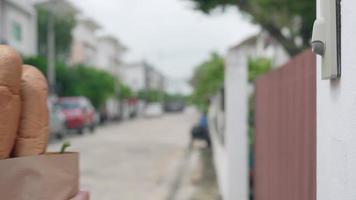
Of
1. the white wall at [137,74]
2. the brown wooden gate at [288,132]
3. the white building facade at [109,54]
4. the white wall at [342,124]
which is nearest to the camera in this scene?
the white wall at [342,124]

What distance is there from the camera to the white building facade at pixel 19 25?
2352 cm

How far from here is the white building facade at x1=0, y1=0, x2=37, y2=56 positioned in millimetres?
23516

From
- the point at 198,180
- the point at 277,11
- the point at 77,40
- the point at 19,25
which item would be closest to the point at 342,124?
the point at 198,180

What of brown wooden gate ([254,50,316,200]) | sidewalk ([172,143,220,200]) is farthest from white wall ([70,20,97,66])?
brown wooden gate ([254,50,316,200])

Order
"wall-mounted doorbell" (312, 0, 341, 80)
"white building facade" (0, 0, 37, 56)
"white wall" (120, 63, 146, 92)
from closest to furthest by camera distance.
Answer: "wall-mounted doorbell" (312, 0, 341, 80) → "white building facade" (0, 0, 37, 56) → "white wall" (120, 63, 146, 92)

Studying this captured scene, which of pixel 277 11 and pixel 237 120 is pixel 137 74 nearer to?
pixel 277 11

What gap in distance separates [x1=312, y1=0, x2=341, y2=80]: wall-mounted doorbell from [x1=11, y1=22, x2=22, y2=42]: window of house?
81.2 feet

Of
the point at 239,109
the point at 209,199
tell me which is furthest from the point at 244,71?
the point at 209,199

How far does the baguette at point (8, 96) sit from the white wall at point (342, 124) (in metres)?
1.34

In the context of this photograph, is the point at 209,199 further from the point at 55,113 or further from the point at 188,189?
the point at 55,113

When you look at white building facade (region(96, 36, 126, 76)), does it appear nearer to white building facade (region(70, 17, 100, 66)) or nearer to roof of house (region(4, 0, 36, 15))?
white building facade (region(70, 17, 100, 66))

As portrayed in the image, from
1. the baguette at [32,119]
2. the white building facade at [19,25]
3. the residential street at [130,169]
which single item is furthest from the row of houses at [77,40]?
the baguette at [32,119]

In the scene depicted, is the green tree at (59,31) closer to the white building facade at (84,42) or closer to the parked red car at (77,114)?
the white building facade at (84,42)

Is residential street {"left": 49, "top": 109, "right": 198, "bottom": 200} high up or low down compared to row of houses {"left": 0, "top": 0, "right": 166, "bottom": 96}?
down
